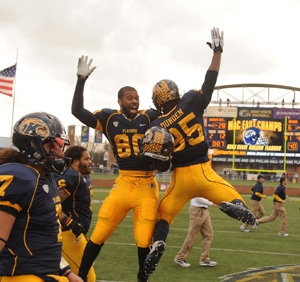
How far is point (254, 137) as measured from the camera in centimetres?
4062

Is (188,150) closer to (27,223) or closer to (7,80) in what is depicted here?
(27,223)

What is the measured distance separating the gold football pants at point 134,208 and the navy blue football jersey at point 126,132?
0.18 metres

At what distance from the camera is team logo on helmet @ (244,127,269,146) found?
3981cm

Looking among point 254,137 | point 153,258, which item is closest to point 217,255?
point 153,258

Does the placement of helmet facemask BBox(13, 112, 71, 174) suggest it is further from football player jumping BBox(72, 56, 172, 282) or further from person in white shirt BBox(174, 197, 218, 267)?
person in white shirt BBox(174, 197, 218, 267)

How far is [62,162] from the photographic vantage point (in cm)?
290

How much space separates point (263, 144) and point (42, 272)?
4026 cm

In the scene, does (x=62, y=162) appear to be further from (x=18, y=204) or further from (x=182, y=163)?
(x=182, y=163)

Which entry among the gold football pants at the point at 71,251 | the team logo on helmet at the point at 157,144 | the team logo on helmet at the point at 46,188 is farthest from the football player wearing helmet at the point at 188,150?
the team logo on helmet at the point at 46,188

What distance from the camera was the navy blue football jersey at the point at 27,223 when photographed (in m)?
2.53

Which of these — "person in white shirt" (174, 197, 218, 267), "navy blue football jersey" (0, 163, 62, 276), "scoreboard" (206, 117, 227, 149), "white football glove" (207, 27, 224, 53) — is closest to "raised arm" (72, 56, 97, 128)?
"white football glove" (207, 27, 224, 53)

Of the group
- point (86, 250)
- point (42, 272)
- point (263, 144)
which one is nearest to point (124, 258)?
point (86, 250)

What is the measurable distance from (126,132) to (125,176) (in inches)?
20.4

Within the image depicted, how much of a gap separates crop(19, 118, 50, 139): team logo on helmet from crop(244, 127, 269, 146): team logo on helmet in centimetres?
3835
